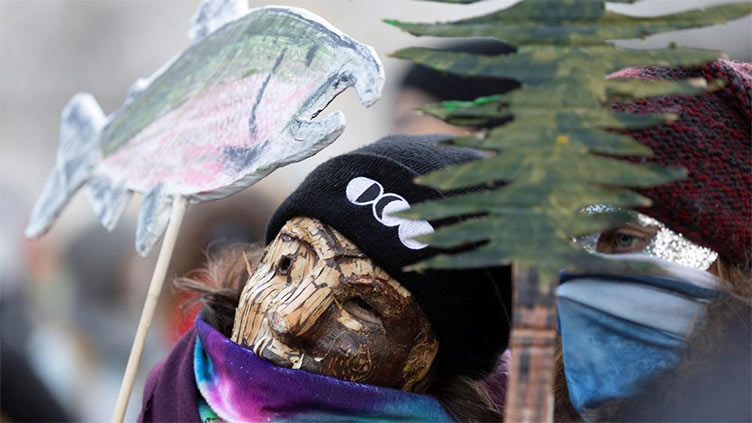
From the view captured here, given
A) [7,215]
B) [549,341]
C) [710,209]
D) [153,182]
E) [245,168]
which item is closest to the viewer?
[549,341]

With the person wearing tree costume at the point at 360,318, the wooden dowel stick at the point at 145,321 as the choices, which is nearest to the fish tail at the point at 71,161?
the wooden dowel stick at the point at 145,321

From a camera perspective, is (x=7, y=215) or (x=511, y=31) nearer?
(x=511, y=31)

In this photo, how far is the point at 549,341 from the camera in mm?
1355

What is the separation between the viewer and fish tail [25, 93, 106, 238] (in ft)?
7.20

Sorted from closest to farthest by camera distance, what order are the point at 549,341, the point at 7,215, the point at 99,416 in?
the point at 549,341 < the point at 99,416 < the point at 7,215

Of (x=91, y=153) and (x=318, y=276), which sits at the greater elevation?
(x=91, y=153)

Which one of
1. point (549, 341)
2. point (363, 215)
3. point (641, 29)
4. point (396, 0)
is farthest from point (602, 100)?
point (396, 0)

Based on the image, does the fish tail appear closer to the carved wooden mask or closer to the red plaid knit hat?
the carved wooden mask

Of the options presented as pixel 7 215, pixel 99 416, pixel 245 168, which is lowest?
pixel 99 416

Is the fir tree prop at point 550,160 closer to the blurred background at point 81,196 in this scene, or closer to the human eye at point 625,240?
the human eye at point 625,240

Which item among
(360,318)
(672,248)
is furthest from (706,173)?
(360,318)

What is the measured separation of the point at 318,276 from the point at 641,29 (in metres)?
0.85

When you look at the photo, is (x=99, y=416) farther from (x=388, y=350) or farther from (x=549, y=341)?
(x=549, y=341)

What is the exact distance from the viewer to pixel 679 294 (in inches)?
66.6
